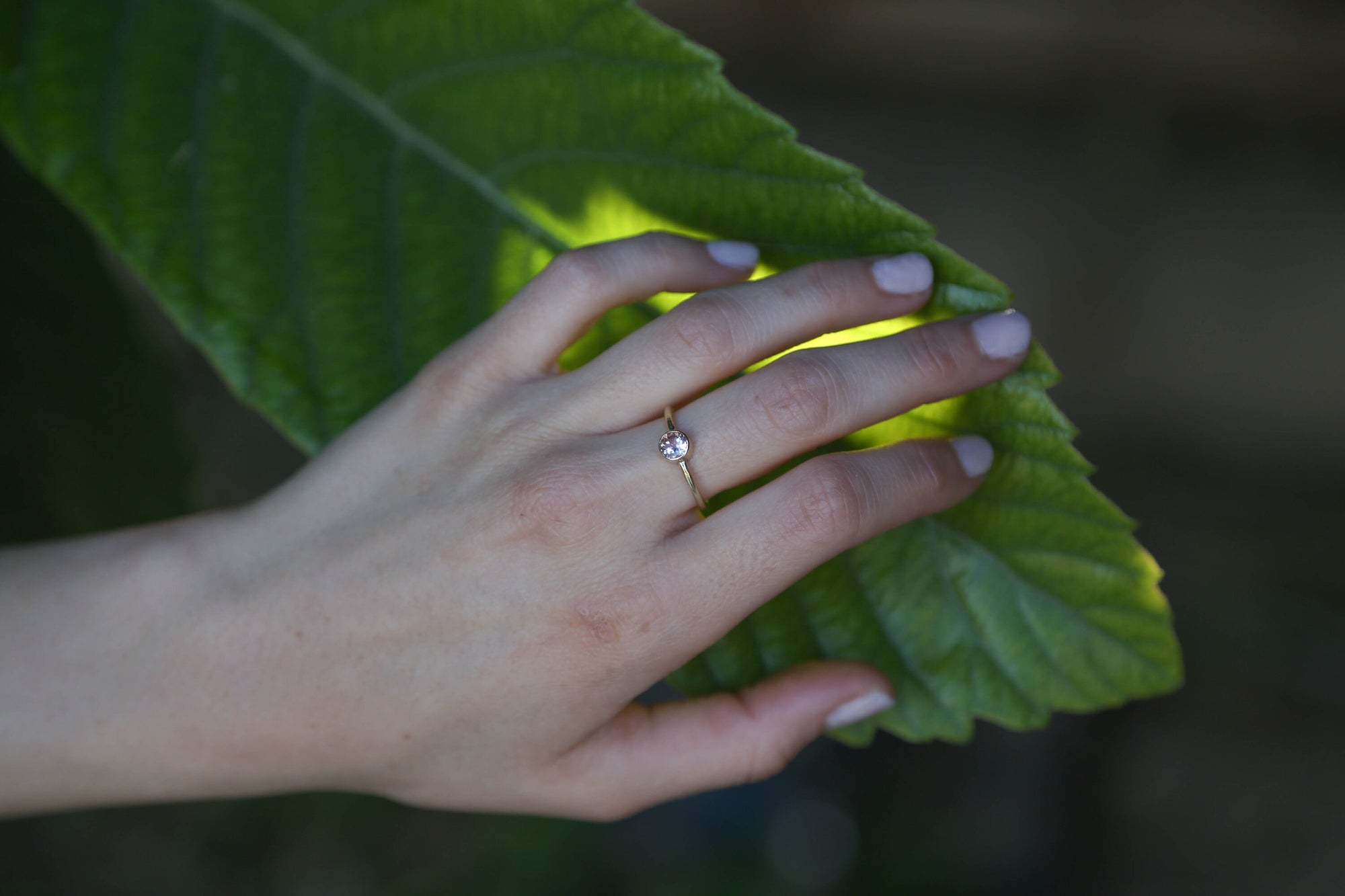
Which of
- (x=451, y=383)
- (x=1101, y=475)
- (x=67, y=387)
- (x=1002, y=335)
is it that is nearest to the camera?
(x=1002, y=335)

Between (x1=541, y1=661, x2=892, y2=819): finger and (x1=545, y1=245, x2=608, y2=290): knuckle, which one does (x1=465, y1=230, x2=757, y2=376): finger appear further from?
(x1=541, y1=661, x2=892, y2=819): finger

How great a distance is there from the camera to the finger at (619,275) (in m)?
0.73

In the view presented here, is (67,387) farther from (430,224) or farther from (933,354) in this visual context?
(933,354)

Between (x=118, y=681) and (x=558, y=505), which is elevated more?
(x=558, y=505)

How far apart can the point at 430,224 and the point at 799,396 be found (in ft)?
1.08

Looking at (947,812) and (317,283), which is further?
(947,812)

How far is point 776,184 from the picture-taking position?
68 centimetres

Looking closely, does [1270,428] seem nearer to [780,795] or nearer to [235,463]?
[780,795]

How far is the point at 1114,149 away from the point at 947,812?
207 centimetres

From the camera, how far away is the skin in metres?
0.70

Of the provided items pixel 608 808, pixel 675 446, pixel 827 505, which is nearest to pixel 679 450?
pixel 675 446

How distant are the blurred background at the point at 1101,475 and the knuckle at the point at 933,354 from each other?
2.23 metres

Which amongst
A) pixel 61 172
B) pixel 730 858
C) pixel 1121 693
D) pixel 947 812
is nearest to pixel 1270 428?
pixel 947 812

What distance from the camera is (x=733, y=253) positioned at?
74 centimetres
